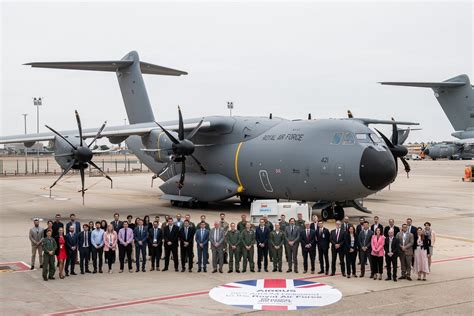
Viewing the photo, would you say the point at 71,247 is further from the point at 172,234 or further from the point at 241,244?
the point at 241,244

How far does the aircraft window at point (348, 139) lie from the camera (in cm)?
2048

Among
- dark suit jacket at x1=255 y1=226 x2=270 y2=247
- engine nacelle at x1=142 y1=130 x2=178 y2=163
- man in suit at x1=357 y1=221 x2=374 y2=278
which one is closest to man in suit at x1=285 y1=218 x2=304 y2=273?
dark suit jacket at x1=255 y1=226 x2=270 y2=247

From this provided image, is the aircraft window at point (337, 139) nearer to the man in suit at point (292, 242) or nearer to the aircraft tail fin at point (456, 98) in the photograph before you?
the man in suit at point (292, 242)

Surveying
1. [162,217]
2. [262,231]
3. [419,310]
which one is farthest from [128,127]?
[419,310]

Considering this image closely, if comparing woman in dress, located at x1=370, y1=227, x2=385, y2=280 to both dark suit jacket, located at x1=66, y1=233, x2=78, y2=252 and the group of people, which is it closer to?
the group of people

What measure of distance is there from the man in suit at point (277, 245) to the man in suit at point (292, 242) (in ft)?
0.58

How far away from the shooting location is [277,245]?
1291 cm

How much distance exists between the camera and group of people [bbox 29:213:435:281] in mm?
12180

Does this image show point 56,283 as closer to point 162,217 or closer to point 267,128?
point 162,217

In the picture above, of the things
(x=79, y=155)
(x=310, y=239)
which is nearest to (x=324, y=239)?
(x=310, y=239)

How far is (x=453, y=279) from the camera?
1205cm

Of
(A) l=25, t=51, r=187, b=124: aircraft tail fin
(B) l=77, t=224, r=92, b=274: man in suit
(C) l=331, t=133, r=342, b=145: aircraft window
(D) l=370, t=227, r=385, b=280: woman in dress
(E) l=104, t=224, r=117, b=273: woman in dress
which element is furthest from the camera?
(A) l=25, t=51, r=187, b=124: aircraft tail fin

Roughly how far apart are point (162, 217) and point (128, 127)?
16.6 ft

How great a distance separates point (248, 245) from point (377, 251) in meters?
2.94
